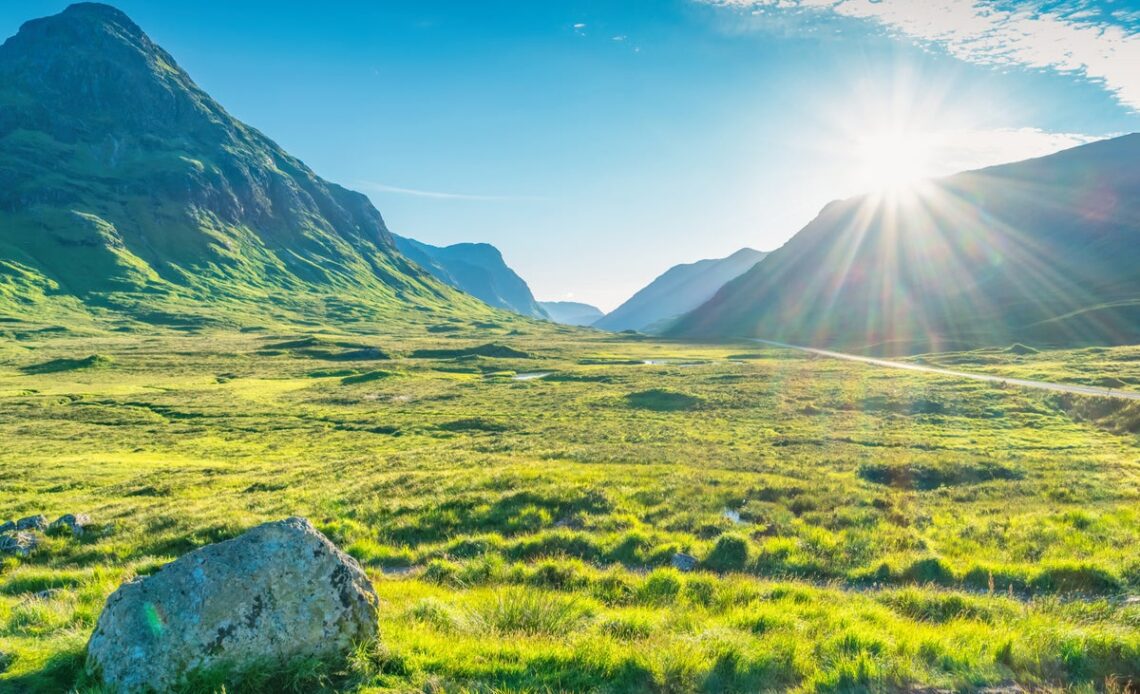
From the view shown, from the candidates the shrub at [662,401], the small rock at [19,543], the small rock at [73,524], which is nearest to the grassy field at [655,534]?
the small rock at [19,543]

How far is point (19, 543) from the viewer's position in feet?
54.6

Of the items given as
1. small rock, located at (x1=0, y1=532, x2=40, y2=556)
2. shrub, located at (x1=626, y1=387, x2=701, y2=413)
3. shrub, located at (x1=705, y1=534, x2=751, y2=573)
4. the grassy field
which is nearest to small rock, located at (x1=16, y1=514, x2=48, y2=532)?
small rock, located at (x1=0, y1=532, x2=40, y2=556)

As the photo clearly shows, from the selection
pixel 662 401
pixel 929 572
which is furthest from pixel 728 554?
pixel 662 401

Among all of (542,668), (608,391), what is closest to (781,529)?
(542,668)

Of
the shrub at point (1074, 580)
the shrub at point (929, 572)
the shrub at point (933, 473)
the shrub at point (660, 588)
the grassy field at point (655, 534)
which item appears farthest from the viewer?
the shrub at point (933, 473)

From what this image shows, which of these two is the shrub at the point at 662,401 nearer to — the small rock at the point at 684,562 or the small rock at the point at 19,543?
the small rock at the point at 684,562

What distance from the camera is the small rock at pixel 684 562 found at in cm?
1357

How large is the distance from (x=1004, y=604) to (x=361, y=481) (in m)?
23.8

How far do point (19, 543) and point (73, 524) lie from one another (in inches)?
73.2

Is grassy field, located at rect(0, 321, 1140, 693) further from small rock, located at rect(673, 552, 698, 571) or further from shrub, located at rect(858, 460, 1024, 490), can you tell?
small rock, located at rect(673, 552, 698, 571)

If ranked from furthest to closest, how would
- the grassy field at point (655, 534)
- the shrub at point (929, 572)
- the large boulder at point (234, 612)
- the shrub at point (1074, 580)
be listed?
the shrub at point (929, 572) → the shrub at point (1074, 580) → the grassy field at point (655, 534) → the large boulder at point (234, 612)

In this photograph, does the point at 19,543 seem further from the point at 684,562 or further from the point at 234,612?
the point at 684,562

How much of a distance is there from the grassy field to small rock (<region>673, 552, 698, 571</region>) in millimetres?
321

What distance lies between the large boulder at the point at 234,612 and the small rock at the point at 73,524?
16.3m
